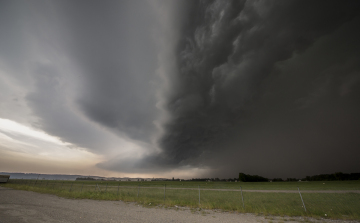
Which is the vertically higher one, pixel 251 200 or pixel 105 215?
pixel 105 215

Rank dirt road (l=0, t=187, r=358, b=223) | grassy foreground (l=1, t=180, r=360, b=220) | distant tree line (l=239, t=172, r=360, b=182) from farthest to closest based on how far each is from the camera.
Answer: distant tree line (l=239, t=172, r=360, b=182) < grassy foreground (l=1, t=180, r=360, b=220) < dirt road (l=0, t=187, r=358, b=223)

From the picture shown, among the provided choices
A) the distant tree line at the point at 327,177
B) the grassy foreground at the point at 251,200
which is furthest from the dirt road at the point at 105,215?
the distant tree line at the point at 327,177

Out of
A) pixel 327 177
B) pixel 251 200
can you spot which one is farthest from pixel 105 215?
pixel 327 177

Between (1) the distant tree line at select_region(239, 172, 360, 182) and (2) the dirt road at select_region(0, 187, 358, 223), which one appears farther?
(1) the distant tree line at select_region(239, 172, 360, 182)

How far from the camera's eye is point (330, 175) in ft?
564

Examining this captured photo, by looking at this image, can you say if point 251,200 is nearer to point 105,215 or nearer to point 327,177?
point 105,215

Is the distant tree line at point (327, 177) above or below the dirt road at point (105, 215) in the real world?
above

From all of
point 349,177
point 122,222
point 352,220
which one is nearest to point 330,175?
point 349,177

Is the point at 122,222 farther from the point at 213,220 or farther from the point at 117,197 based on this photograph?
the point at 117,197

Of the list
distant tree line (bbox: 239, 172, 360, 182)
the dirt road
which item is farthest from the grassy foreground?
distant tree line (bbox: 239, 172, 360, 182)

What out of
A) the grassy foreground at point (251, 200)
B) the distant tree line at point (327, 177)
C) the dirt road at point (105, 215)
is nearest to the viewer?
the dirt road at point (105, 215)

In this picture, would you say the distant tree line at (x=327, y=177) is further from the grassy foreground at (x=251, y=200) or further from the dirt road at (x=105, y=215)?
the dirt road at (x=105, y=215)

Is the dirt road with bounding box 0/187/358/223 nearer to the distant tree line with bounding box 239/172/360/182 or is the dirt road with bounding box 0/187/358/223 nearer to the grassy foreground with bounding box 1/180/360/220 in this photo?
the grassy foreground with bounding box 1/180/360/220

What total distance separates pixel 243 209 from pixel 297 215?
436 centimetres
